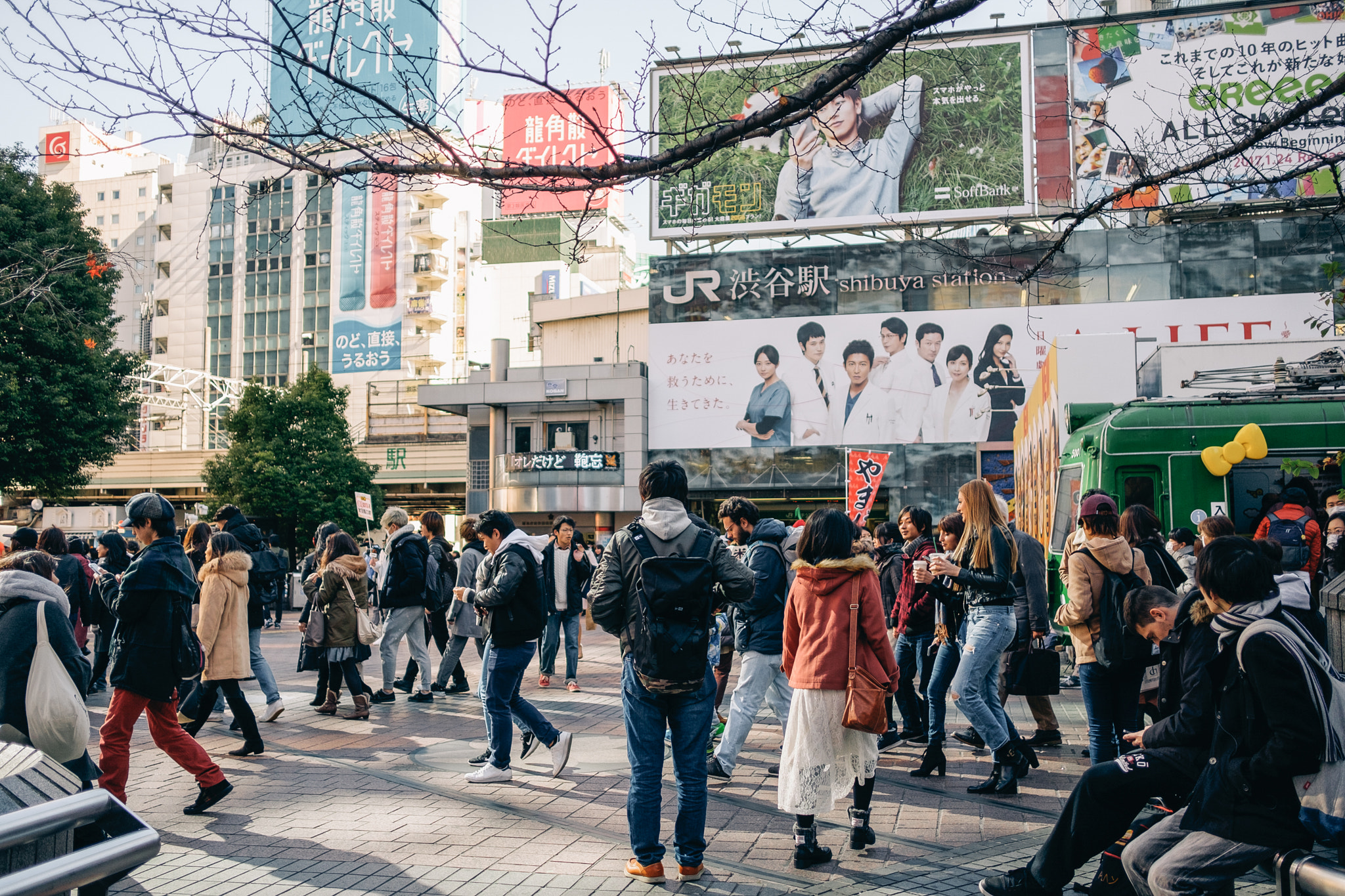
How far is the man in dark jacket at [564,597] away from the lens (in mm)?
11086

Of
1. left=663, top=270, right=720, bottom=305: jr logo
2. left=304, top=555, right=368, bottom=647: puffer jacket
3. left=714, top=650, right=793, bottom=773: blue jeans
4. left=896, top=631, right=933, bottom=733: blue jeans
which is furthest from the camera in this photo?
left=663, top=270, right=720, bottom=305: jr logo

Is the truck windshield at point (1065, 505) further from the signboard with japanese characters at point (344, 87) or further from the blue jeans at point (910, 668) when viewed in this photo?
the signboard with japanese characters at point (344, 87)

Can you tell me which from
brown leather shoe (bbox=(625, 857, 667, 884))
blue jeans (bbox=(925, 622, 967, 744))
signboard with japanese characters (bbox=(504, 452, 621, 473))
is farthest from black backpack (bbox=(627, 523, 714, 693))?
signboard with japanese characters (bbox=(504, 452, 621, 473))

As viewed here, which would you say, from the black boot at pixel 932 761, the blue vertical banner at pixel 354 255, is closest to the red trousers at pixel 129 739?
the black boot at pixel 932 761

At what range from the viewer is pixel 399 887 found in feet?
15.3

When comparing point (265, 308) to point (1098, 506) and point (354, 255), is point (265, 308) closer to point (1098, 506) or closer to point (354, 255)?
point (354, 255)

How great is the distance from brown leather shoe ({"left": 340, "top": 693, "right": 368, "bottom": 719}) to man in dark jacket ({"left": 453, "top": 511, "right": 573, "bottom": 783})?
2.67 metres

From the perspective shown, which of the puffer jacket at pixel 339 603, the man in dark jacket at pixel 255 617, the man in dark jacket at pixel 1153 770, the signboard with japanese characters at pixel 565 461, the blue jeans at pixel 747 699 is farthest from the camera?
the signboard with japanese characters at pixel 565 461

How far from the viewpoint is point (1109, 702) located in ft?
18.6

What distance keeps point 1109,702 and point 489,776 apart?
3647 millimetres

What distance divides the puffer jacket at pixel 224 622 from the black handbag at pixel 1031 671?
5207mm

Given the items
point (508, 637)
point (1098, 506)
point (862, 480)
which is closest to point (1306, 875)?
point (1098, 506)

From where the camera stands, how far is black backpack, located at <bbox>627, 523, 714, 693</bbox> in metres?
4.68

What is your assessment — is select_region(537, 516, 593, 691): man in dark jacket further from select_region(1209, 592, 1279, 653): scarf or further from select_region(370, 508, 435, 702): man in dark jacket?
select_region(1209, 592, 1279, 653): scarf
